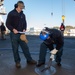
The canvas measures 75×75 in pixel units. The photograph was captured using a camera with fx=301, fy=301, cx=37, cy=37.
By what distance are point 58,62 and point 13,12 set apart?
211cm

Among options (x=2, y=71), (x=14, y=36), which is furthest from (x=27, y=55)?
(x=2, y=71)

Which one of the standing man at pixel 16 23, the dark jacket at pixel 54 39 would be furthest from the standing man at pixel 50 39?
the standing man at pixel 16 23

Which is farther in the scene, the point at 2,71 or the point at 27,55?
the point at 27,55

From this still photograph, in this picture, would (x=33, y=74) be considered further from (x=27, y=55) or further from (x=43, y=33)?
(x=27, y=55)

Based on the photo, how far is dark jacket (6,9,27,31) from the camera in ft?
29.7

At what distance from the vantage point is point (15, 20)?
9.15 meters

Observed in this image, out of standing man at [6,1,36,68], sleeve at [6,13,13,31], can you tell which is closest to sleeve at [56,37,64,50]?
standing man at [6,1,36,68]

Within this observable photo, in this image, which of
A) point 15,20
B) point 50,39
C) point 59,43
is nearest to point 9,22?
point 15,20

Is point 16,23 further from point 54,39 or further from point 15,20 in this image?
point 54,39

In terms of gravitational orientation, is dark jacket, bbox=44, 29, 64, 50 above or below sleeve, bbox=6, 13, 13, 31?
below

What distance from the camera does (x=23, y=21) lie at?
30.6ft

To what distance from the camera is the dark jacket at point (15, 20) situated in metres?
9.06

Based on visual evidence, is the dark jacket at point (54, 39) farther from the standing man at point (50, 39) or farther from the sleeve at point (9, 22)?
the sleeve at point (9, 22)

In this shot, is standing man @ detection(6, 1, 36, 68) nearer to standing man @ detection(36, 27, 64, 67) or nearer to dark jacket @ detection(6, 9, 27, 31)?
dark jacket @ detection(6, 9, 27, 31)
